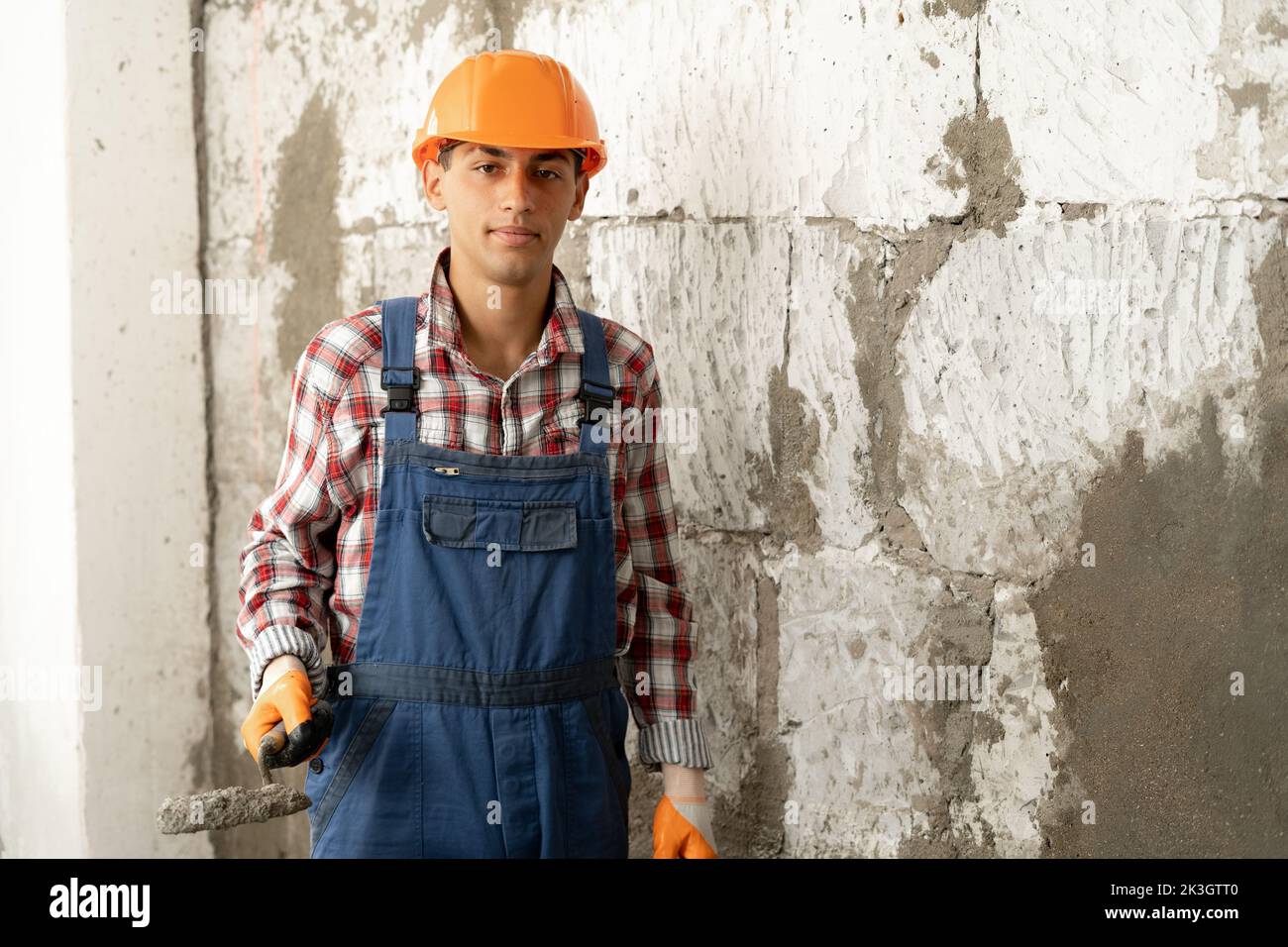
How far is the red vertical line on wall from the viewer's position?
318 centimetres

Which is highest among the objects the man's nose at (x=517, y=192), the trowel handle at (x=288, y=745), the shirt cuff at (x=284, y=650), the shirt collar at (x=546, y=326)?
the man's nose at (x=517, y=192)

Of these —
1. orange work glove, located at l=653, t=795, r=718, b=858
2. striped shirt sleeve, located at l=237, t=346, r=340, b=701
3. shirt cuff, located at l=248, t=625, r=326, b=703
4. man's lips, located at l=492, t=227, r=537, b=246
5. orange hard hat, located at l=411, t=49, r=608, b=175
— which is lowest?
orange work glove, located at l=653, t=795, r=718, b=858

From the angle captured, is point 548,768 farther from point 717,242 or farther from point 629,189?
point 629,189

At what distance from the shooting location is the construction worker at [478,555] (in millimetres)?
1765

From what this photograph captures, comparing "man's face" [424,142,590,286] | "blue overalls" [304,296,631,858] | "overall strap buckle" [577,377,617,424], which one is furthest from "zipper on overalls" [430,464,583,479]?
"man's face" [424,142,590,286]

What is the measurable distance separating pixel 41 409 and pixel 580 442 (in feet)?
6.37

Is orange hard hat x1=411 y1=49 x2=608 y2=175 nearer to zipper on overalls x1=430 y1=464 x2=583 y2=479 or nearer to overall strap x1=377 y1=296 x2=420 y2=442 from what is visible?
overall strap x1=377 y1=296 x2=420 y2=442

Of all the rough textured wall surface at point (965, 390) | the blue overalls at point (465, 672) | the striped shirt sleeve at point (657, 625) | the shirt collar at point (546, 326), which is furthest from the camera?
the striped shirt sleeve at point (657, 625)

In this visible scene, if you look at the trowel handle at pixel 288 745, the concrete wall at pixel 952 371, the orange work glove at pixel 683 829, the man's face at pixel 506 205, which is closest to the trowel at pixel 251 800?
the trowel handle at pixel 288 745

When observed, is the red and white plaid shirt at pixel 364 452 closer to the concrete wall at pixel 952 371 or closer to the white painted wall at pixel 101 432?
the concrete wall at pixel 952 371

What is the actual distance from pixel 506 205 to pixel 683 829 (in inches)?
37.4

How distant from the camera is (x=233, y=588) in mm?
3400

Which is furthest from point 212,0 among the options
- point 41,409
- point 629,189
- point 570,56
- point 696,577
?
point 696,577

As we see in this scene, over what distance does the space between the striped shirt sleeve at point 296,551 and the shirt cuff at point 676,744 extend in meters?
0.50
